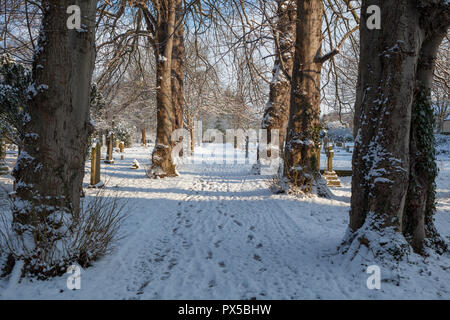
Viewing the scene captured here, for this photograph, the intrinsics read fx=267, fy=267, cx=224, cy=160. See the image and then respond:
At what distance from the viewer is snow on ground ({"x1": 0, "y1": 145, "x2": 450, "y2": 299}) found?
8.39 ft

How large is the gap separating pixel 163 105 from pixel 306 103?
5431mm

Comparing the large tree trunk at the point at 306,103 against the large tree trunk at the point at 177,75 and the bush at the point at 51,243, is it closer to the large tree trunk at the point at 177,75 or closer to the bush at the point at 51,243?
the bush at the point at 51,243

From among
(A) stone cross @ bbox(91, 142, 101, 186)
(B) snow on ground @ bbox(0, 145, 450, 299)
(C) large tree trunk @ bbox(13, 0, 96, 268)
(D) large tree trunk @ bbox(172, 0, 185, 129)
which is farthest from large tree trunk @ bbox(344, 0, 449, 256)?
(D) large tree trunk @ bbox(172, 0, 185, 129)

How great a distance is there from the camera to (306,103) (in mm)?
7211

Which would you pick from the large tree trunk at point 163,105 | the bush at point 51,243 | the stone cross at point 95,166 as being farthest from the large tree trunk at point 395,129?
the large tree trunk at point 163,105

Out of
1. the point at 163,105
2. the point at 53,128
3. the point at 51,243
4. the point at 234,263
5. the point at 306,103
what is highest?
the point at 163,105

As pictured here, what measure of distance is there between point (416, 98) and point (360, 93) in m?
0.61

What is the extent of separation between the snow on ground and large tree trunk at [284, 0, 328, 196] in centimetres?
117

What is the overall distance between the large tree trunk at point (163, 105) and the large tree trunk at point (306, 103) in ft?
16.1

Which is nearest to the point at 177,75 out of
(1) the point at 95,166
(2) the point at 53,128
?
(1) the point at 95,166

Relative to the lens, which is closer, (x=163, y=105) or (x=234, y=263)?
(x=234, y=263)

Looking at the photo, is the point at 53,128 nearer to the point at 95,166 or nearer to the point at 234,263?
the point at 234,263

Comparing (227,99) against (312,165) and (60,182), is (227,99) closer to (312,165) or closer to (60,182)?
(312,165)

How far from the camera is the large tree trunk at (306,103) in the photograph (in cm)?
712
